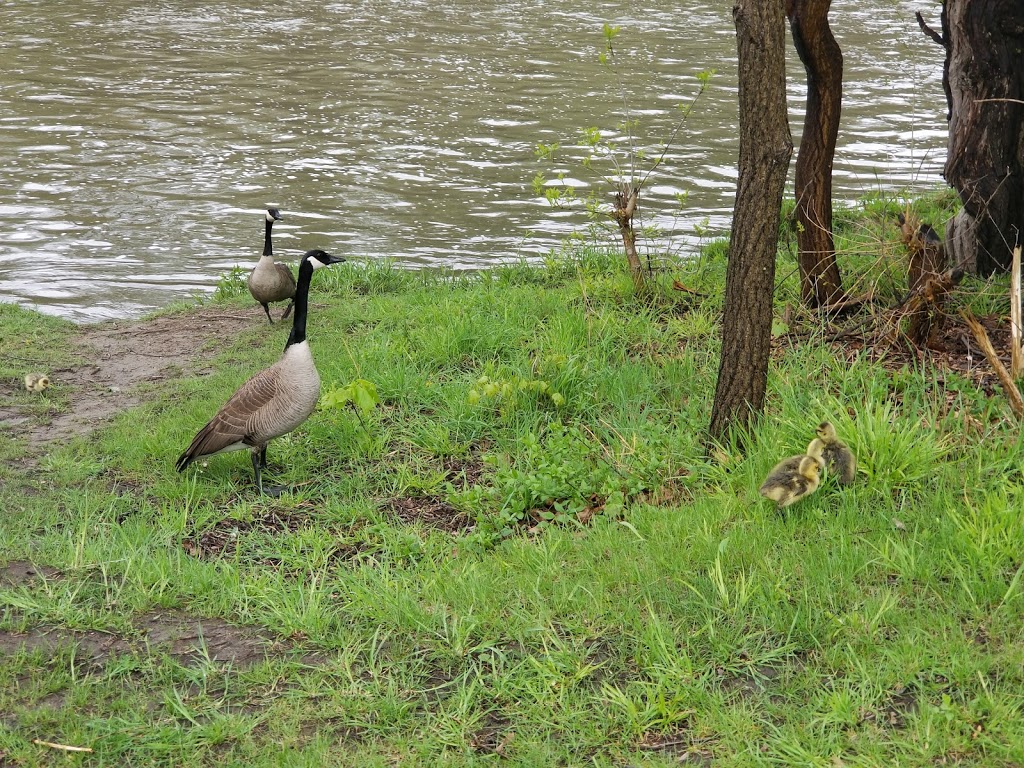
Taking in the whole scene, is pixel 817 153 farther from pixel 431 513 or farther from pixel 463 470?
pixel 431 513

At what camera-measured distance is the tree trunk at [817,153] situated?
21.7 ft

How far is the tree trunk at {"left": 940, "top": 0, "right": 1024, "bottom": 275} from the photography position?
22.4 feet

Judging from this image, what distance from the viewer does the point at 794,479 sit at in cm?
464

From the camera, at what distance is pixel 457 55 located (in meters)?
19.7

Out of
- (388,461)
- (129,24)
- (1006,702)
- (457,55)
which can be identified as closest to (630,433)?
(388,461)

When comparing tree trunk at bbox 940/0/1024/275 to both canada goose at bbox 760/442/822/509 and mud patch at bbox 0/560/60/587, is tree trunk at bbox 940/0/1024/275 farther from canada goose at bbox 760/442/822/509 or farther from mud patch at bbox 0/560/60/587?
mud patch at bbox 0/560/60/587

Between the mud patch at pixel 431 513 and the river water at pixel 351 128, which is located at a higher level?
the river water at pixel 351 128

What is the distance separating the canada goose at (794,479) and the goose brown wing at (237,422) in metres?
2.84

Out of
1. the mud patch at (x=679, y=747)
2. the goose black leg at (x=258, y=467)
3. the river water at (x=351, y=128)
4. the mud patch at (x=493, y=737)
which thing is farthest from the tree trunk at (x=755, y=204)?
the river water at (x=351, y=128)

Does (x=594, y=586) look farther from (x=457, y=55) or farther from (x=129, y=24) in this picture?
(x=129, y=24)

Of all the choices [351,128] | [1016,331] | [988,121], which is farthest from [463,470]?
[351,128]

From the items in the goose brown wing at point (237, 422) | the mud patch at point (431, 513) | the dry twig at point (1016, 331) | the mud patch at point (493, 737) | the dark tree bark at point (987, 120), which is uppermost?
the dark tree bark at point (987, 120)

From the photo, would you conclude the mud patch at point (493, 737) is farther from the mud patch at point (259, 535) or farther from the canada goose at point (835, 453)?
the canada goose at point (835, 453)

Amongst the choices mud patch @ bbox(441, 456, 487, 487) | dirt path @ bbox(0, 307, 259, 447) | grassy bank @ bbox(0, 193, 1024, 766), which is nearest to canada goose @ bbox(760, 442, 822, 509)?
grassy bank @ bbox(0, 193, 1024, 766)
